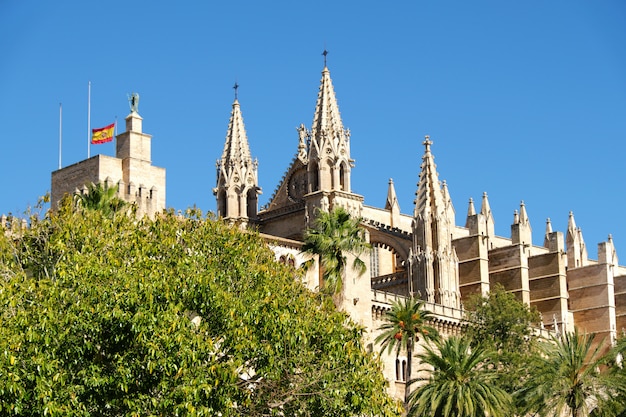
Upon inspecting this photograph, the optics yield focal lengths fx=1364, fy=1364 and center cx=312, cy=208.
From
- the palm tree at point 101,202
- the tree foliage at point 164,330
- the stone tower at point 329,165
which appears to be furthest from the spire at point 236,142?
the tree foliage at point 164,330

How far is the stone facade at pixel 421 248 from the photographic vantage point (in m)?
73.7

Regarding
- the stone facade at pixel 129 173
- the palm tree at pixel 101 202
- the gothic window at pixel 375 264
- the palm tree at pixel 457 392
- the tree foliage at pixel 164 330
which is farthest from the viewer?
the gothic window at pixel 375 264

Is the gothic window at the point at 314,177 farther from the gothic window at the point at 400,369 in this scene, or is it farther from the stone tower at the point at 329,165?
the gothic window at the point at 400,369

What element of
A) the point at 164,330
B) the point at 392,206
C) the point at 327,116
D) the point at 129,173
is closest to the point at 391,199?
the point at 392,206

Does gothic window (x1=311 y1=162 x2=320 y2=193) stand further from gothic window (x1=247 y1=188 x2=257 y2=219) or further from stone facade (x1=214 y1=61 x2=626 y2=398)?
gothic window (x1=247 y1=188 x2=257 y2=219)

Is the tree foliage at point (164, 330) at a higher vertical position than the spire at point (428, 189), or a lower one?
lower

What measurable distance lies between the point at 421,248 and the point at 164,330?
38036mm

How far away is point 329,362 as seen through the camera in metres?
41.1

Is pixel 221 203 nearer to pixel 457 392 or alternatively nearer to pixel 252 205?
pixel 252 205

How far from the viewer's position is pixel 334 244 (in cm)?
5491

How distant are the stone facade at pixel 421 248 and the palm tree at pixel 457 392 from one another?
43.3 feet

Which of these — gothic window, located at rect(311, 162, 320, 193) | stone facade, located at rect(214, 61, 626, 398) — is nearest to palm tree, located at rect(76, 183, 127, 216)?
stone facade, located at rect(214, 61, 626, 398)

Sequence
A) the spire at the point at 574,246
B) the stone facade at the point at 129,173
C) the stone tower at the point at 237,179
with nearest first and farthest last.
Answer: the stone facade at the point at 129,173
the stone tower at the point at 237,179
the spire at the point at 574,246

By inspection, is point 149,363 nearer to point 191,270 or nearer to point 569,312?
point 191,270
